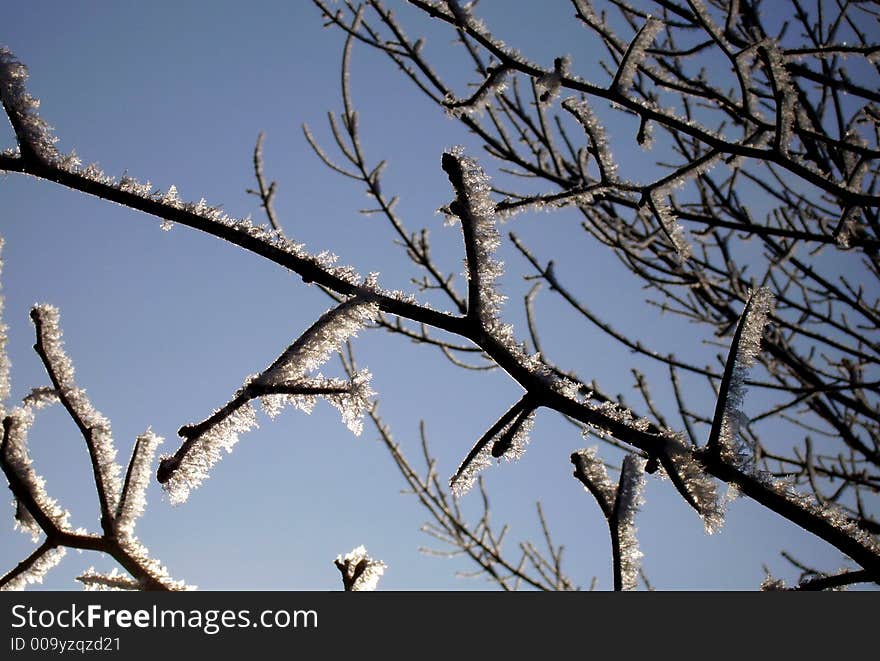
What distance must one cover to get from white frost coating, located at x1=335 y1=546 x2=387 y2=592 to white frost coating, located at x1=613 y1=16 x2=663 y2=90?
1.13 meters

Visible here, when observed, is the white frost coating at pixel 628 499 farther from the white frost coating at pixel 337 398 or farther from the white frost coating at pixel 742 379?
the white frost coating at pixel 337 398

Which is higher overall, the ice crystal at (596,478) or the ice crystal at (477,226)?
the ice crystal at (477,226)

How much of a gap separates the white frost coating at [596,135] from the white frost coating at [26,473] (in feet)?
3.75

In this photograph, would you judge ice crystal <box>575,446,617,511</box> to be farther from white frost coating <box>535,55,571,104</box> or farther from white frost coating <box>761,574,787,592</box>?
white frost coating <box>535,55,571,104</box>

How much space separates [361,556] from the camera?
114 cm

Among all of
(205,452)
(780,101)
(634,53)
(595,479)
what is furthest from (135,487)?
(780,101)

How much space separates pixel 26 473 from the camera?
960mm

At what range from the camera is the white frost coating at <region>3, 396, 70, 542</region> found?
3.07 feet

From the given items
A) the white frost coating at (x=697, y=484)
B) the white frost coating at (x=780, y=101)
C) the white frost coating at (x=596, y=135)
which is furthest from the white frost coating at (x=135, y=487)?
the white frost coating at (x=780, y=101)

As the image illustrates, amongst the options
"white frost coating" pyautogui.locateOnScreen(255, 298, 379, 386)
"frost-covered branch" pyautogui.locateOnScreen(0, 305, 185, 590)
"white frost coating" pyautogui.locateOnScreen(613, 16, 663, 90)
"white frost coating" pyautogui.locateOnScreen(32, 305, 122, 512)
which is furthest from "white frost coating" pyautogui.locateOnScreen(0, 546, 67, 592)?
"white frost coating" pyautogui.locateOnScreen(613, 16, 663, 90)

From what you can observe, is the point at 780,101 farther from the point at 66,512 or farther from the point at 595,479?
the point at 66,512

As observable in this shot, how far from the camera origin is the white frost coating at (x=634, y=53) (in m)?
1.36
